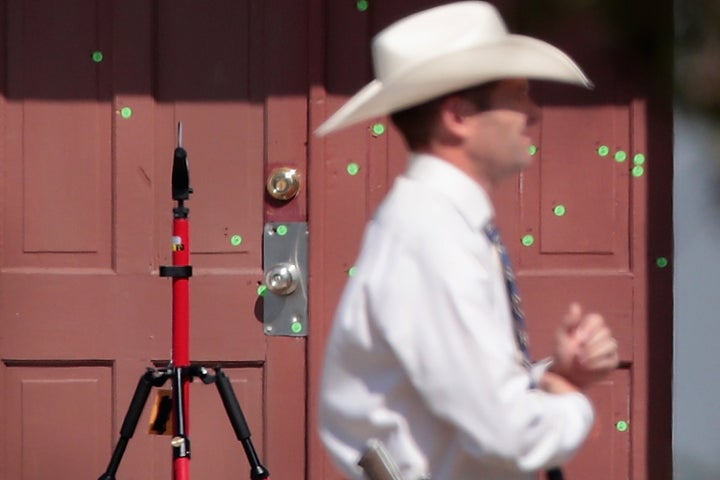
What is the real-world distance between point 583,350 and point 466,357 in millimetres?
186

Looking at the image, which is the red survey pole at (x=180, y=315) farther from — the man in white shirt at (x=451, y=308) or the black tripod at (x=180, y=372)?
the man in white shirt at (x=451, y=308)

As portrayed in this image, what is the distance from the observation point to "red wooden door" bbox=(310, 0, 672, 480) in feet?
12.0

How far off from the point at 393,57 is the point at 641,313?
6.79 ft

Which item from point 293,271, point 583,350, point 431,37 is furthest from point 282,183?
point 583,350

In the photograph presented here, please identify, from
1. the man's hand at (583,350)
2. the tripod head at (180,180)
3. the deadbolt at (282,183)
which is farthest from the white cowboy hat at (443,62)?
the deadbolt at (282,183)

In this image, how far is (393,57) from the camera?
180 centimetres

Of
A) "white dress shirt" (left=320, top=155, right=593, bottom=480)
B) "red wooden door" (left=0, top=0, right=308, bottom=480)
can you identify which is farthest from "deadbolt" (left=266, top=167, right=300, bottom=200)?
"white dress shirt" (left=320, top=155, right=593, bottom=480)

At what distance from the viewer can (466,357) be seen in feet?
5.10

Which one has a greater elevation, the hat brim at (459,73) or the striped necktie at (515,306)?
the hat brim at (459,73)

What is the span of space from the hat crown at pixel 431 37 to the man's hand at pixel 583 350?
1.28 ft

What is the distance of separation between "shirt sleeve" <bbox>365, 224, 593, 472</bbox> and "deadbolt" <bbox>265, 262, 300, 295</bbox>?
1986 mm

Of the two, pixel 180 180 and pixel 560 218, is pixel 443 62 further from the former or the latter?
pixel 560 218

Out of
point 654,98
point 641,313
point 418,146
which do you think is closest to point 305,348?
point 641,313

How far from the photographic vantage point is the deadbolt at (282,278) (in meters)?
3.64
